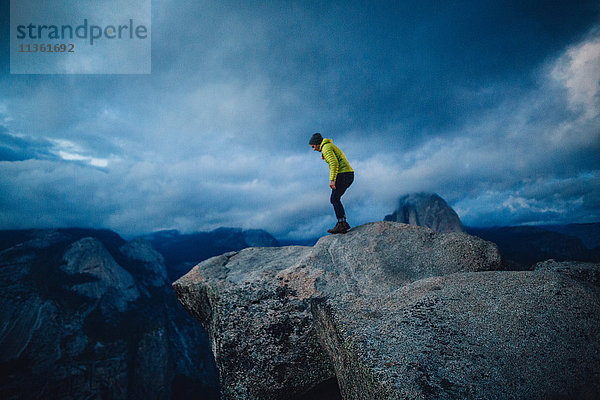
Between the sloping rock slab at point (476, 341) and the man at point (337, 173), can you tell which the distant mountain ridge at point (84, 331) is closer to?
the man at point (337, 173)

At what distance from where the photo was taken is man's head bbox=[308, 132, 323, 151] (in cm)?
995

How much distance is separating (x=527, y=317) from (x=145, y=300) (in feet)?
679

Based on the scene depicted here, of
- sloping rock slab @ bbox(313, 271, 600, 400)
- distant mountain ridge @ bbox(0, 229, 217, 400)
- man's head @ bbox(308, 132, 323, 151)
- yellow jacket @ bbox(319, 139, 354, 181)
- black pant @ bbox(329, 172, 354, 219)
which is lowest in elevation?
distant mountain ridge @ bbox(0, 229, 217, 400)

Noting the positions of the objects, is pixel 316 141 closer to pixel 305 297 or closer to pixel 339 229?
pixel 339 229

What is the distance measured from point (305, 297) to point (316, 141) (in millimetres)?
6217

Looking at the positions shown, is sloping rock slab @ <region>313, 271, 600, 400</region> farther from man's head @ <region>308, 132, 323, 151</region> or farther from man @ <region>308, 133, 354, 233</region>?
man's head @ <region>308, 132, 323, 151</region>

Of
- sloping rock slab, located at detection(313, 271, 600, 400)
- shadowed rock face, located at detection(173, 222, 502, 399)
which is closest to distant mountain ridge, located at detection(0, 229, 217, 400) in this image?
shadowed rock face, located at detection(173, 222, 502, 399)

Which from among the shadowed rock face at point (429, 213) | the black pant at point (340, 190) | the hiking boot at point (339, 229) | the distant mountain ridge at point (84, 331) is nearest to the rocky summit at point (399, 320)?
the hiking boot at point (339, 229)

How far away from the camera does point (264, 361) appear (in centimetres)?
588

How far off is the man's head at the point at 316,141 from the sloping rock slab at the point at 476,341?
662cm

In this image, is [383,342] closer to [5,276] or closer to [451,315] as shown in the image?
[451,315]

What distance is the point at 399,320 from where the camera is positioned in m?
4.28

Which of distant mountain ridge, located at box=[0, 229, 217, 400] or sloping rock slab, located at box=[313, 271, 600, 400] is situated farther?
distant mountain ridge, located at box=[0, 229, 217, 400]

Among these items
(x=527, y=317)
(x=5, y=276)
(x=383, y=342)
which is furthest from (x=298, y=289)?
(x=5, y=276)
